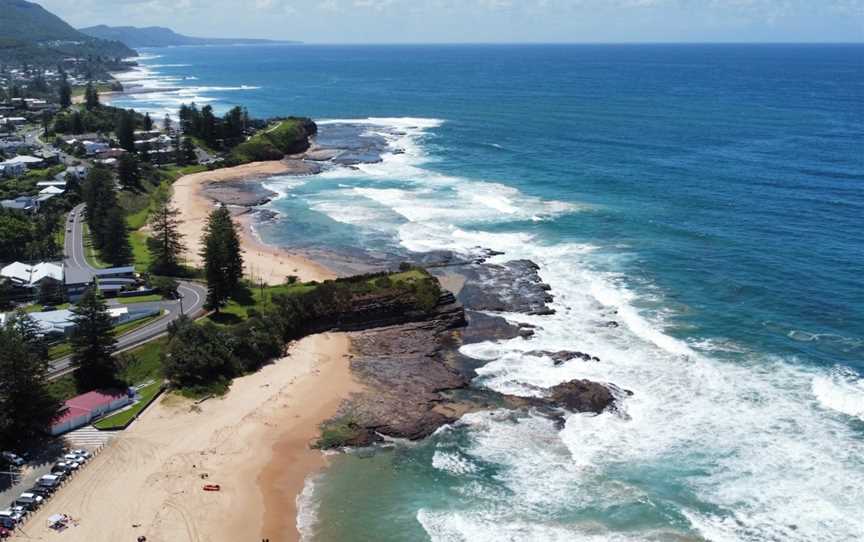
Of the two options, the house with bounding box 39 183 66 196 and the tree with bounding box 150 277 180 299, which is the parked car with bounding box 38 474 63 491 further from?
the house with bounding box 39 183 66 196

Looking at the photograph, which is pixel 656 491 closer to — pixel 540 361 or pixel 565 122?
pixel 540 361

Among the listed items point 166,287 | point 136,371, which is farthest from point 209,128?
point 136,371

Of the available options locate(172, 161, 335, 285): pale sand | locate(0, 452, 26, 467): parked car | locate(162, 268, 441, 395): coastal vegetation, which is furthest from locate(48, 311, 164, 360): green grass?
locate(172, 161, 335, 285): pale sand

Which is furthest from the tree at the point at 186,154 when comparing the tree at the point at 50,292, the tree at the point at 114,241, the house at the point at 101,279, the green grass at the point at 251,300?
the green grass at the point at 251,300

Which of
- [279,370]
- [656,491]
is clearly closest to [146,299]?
[279,370]

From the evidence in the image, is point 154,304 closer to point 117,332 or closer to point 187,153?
point 117,332

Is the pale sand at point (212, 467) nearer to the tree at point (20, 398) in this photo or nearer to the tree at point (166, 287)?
the tree at point (20, 398)
